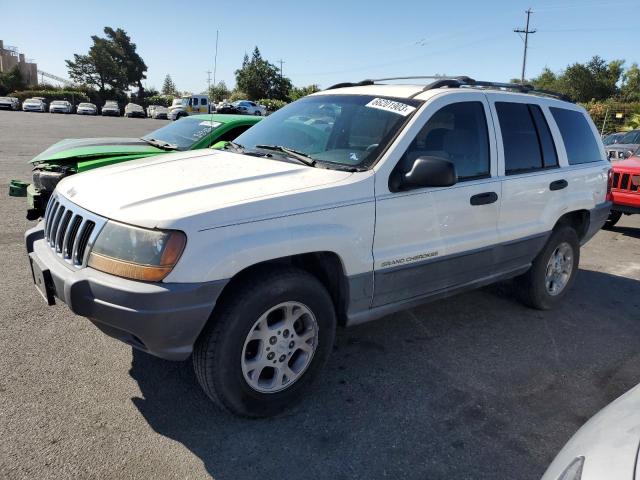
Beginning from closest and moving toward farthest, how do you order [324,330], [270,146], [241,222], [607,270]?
[241,222] → [324,330] → [270,146] → [607,270]

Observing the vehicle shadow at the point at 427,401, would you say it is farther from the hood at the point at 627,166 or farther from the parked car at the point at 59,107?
the parked car at the point at 59,107

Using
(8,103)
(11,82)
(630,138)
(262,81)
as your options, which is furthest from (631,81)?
(11,82)

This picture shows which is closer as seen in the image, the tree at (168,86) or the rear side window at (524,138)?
the rear side window at (524,138)

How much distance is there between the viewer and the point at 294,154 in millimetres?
3449

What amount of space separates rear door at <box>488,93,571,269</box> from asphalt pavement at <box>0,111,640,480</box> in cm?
80

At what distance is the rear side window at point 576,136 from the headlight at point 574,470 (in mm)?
3628

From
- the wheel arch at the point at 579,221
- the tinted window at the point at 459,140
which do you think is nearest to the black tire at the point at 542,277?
the wheel arch at the point at 579,221

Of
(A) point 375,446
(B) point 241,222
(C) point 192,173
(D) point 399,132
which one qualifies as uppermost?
(D) point 399,132

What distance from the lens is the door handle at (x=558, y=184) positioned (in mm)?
4386

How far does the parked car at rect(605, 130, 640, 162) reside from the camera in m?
10.6

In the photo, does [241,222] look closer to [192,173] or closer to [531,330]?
[192,173]

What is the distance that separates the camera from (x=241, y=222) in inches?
102

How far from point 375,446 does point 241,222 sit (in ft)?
4.58

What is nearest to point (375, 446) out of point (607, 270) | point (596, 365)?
point (596, 365)
